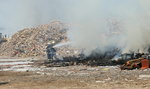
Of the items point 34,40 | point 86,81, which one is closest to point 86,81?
point 86,81

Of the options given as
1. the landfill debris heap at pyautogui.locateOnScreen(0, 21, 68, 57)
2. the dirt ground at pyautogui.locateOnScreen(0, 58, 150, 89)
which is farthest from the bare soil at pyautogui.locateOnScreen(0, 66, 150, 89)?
the landfill debris heap at pyautogui.locateOnScreen(0, 21, 68, 57)

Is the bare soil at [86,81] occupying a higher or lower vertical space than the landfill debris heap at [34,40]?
lower

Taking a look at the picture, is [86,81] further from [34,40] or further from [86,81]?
[34,40]

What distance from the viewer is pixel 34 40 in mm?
100375

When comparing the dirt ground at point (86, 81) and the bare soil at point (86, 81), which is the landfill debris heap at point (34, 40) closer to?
the dirt ground at point (86, 81)

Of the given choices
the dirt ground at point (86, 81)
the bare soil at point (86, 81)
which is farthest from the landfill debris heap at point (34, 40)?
the bare soil at point (86, 81)

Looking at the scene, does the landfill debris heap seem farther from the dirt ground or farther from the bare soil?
the bare soil

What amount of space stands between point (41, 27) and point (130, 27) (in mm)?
63478

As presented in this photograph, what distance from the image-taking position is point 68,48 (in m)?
88.5

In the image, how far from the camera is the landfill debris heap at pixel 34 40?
9400 centimetres

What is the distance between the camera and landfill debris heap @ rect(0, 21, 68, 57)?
3701 inches

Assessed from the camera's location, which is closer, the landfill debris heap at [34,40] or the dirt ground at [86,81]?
the dirt ground at [86,81]

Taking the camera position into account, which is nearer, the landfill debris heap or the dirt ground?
the dirt ground

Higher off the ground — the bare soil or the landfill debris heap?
the landfill debris heap
